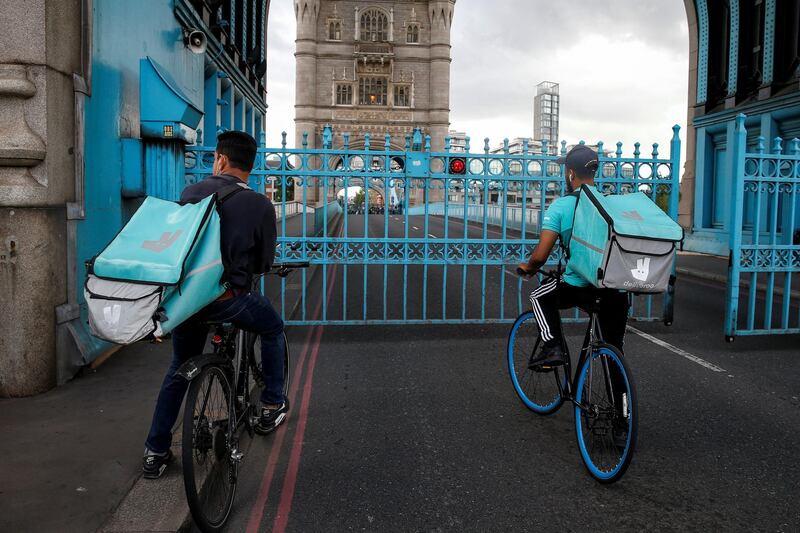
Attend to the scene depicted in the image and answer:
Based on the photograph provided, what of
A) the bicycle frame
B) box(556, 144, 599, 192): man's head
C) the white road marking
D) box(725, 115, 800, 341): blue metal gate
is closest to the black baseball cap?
box(556, 144, 599, 192): man's head

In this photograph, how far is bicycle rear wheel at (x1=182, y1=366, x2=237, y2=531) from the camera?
9.34 ft

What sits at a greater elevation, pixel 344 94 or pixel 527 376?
pixel 344 94

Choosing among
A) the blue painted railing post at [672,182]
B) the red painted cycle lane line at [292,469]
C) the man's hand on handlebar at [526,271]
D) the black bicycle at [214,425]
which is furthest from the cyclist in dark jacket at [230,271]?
the blue painted railing post at [672,182]

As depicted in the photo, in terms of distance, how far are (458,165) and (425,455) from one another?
4588 millimetres

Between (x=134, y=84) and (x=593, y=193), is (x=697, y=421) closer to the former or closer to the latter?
(x=593, y=193)

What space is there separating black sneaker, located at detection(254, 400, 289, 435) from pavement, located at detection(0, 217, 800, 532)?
194 mm

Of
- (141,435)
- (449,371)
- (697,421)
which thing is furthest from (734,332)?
(141,435)

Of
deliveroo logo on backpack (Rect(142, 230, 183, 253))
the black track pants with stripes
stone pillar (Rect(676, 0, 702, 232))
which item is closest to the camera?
deliveroo logo on backpack (Rect(142, 230, 183, 253))

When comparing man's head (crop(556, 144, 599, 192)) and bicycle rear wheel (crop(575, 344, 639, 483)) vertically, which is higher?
man's head (crop(556, 144, 599, 192))

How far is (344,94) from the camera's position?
75438mm

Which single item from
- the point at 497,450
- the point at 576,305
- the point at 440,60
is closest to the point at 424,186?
the point at 576,305


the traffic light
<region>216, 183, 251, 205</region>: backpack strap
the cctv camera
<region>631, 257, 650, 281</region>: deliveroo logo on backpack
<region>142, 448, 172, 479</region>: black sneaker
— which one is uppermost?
the cctv camera

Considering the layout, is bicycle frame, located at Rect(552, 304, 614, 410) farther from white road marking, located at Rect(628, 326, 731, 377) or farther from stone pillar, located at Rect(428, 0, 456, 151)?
stone pillar, located at Rect(428, 0, 456, 151)

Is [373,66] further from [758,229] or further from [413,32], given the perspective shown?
[758,229]
